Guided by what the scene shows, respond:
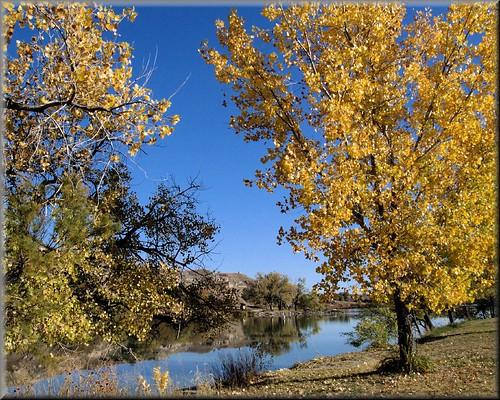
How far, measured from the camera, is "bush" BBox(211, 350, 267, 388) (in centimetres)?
1238

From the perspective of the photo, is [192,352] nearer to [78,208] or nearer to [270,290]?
[78,208]

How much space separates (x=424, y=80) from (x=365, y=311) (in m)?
25.0

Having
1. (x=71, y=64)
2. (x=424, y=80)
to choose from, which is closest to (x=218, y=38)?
(x=424, y=80)

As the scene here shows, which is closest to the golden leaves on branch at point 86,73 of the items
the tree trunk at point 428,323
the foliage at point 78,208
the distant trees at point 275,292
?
the foliage at point 78,208

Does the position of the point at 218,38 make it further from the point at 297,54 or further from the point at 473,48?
the point at 473,48

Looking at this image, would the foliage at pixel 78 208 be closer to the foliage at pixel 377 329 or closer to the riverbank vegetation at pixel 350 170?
the riverbank vegetation at pixel 350 170

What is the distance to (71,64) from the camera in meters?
6.46

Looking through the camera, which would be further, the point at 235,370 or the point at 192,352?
the point at 192,352

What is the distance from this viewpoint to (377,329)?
27.7 metres

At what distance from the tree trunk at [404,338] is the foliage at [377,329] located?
1510cm

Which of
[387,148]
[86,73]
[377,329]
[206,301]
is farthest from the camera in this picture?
[377,329]

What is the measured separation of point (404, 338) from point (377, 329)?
17036mm

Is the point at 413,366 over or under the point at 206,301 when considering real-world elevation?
under

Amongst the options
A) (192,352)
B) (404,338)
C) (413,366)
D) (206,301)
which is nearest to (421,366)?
(413,366)
